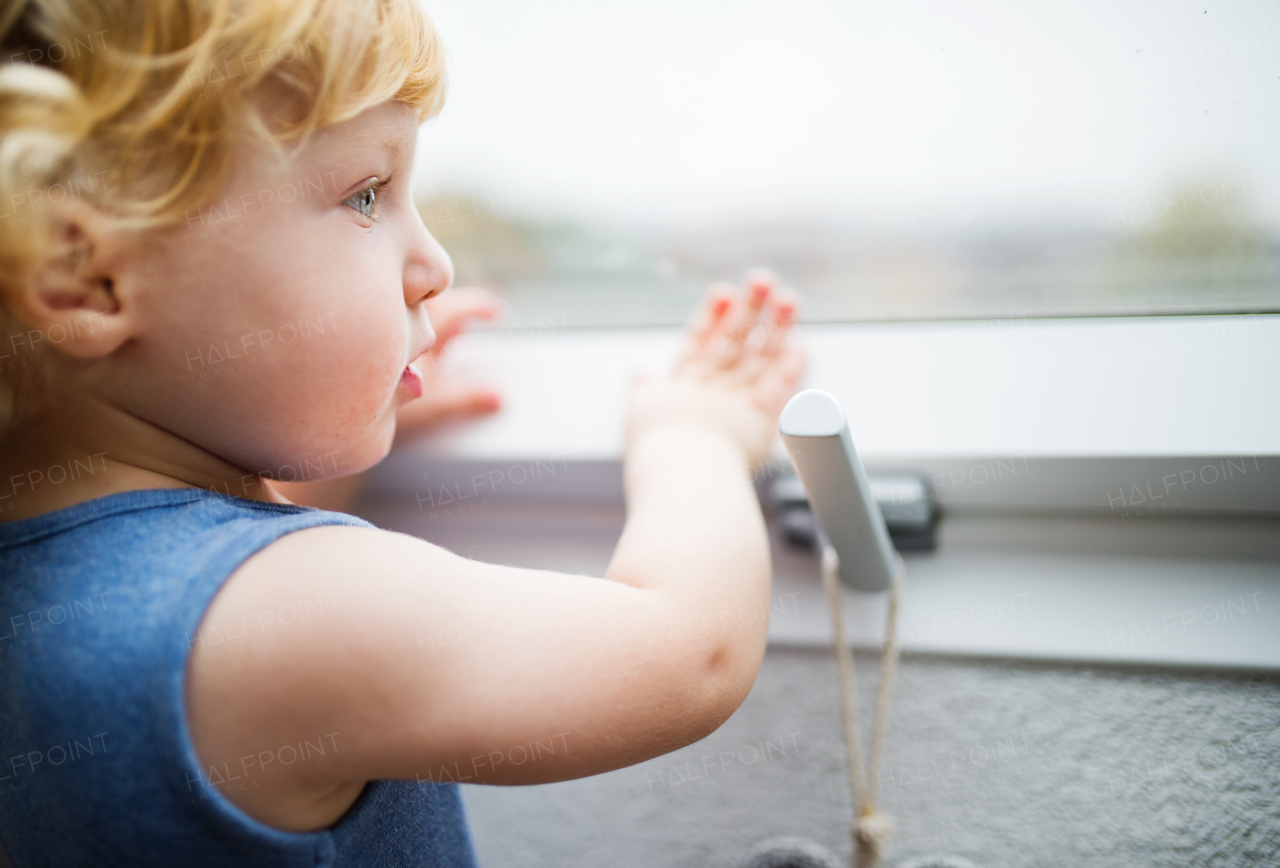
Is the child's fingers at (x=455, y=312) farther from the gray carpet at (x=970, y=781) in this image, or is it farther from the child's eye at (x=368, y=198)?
the gray carpet at (x=970, y=781)

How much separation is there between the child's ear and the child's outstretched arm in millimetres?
145

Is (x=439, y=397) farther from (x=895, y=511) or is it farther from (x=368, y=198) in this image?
(x=895, y=511)

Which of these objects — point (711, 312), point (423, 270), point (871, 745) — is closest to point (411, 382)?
point (423, 270)

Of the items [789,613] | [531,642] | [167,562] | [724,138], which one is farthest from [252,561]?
[724,138]

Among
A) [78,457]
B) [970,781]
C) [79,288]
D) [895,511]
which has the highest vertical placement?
[79,288]

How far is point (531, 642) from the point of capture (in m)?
0.44

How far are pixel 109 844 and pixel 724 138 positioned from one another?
2.33 feet

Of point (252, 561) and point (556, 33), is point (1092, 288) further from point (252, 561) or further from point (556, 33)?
point (252, 561)

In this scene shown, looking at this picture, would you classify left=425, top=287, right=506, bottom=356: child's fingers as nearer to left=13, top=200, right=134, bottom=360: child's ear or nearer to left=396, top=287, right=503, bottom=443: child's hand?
left=396, top=287, right=503, bottom=443: child's hand

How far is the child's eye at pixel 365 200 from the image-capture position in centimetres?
48

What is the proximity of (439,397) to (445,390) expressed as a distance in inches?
0.5

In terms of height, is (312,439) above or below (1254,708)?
above

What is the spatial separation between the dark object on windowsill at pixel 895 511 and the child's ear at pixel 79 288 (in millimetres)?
475

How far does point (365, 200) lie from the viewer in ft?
1.61
